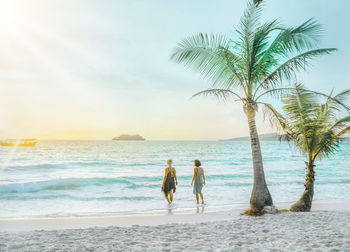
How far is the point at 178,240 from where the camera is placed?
17.8ft

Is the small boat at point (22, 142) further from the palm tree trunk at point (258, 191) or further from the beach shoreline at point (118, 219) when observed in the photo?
the palm tree trunk at point (258, 191)

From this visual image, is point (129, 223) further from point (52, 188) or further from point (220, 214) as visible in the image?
point (52, 188)

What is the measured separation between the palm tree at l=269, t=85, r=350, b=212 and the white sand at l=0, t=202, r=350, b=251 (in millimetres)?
1392

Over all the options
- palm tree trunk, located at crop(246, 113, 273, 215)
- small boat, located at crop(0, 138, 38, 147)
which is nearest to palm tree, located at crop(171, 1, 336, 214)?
palm tree trunk, located at crop(246, 113, 273, 215)

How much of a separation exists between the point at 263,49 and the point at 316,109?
7.74 feet

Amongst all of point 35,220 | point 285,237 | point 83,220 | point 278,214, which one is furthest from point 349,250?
point 35,220

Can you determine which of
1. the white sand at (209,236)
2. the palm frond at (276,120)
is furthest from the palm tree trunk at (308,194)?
the palm frond at (276,120)

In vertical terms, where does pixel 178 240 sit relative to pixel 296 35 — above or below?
below

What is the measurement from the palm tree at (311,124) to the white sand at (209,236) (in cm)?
139

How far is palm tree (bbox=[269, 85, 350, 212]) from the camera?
26.8ft

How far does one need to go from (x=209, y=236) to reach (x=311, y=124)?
4.59m

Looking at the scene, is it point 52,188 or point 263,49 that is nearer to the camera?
point 263,49

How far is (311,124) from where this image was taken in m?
8.08

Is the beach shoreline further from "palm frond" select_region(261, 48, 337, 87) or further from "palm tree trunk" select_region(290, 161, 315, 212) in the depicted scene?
"palm frond" select_region(261, 48, 337, 87)
